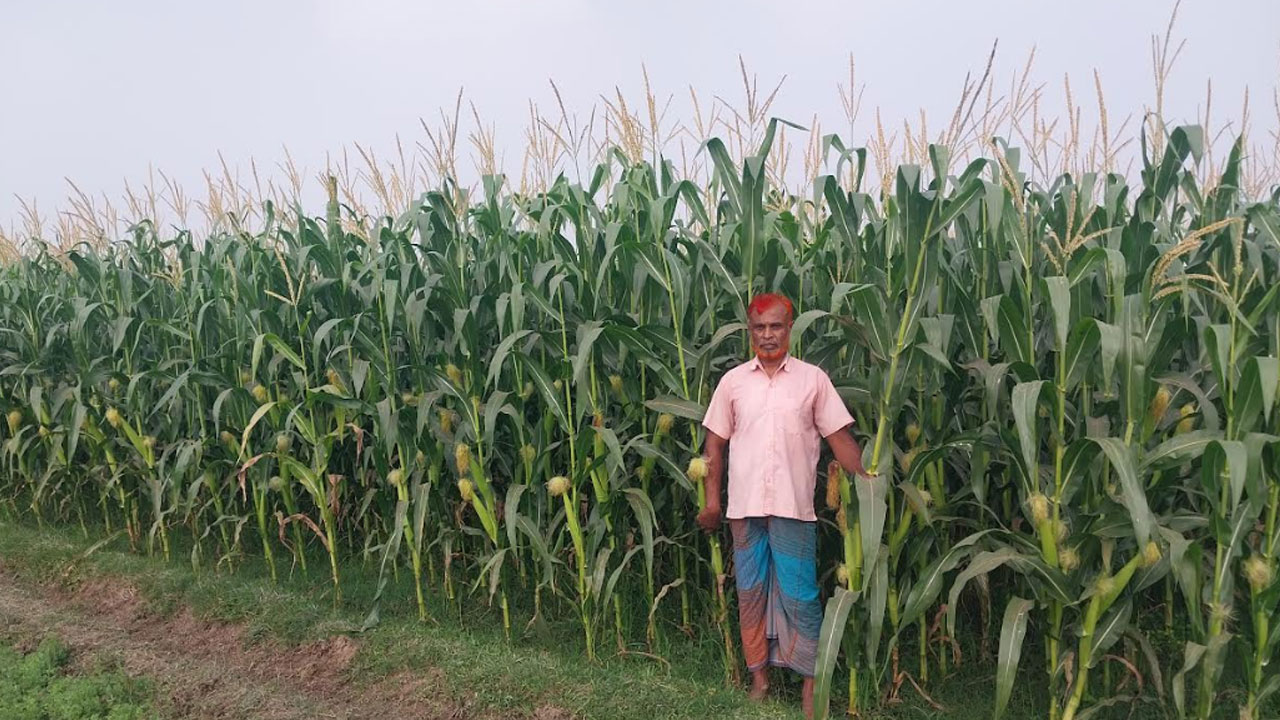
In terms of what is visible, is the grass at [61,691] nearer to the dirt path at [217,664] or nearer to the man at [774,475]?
the dirt path at [217,664]

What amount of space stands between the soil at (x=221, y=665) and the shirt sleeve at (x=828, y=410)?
1770mm

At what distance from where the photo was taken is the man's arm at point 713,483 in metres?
4.04

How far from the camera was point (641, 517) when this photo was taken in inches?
168

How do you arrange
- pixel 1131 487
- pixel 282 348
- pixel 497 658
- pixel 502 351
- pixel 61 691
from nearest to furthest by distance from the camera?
pixel 1131 487 → pixel 502 351 → pixel 61 691 → pixel 497 658 → pixel 282 348

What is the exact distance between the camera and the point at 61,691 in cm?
447

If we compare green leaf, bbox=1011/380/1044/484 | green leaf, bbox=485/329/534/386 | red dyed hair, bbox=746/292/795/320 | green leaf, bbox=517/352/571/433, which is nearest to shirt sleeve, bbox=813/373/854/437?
red dyed hair, bbox=746/292/795/320

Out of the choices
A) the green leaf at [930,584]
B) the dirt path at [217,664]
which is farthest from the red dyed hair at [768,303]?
the dirt path at [217,664]

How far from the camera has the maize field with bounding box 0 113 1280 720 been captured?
131 inches

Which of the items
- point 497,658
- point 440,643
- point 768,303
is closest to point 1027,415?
point 768,303

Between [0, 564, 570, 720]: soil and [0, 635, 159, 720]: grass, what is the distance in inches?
3.7

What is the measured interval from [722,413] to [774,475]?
1.17 feet

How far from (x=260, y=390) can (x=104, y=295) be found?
2183mm

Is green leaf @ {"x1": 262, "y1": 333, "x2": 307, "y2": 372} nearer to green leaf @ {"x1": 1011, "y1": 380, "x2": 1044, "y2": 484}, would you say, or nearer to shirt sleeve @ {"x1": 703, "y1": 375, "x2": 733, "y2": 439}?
shirt sleeve @ {"x1": 703, "y1": 375, "x2": 733, "y2": 439}

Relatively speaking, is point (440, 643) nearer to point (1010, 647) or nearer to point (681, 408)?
point (681, 408)
